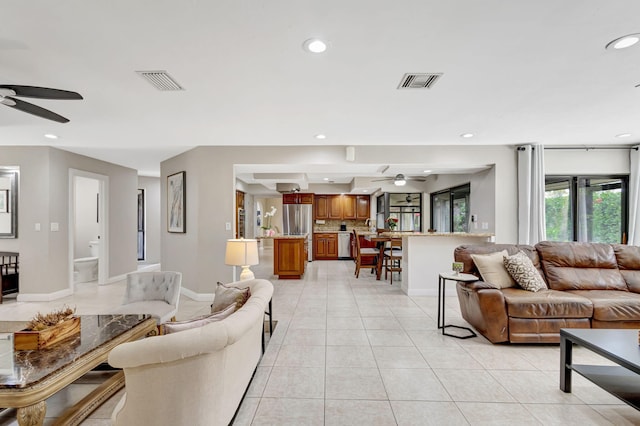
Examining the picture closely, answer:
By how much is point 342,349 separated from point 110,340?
6.48 ft

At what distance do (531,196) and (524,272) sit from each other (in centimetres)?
197

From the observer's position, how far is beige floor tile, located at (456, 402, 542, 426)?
1.94m

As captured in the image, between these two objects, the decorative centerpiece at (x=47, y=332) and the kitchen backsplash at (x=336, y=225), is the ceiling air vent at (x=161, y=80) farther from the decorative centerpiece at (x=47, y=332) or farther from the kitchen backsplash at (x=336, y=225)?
the kitchen backsplash at (x=336, y=225)

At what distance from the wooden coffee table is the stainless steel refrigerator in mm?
6664

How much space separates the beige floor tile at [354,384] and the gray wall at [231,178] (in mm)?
2901

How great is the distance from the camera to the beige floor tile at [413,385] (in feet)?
7.25

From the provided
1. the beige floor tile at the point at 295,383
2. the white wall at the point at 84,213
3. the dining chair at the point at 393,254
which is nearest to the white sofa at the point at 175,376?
the beige floor tile at the point at 295,383

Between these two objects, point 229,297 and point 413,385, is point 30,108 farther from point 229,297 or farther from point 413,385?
point 413,385

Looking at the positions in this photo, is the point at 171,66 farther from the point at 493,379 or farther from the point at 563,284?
the point at 563,284

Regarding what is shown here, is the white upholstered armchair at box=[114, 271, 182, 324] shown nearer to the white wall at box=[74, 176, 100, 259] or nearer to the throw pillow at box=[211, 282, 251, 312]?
the throw pillow at box=[211, 282, 251, 312]

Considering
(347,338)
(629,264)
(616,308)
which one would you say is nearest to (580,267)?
(629,264)

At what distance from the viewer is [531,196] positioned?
4789 millimetres

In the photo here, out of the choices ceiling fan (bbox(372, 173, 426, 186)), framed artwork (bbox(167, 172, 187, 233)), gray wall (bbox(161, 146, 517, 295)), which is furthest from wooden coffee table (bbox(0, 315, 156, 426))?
ceiling fan (bbox(372, 173, 426, 186))

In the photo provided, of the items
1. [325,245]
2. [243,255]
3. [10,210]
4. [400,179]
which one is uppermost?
[400,179]
